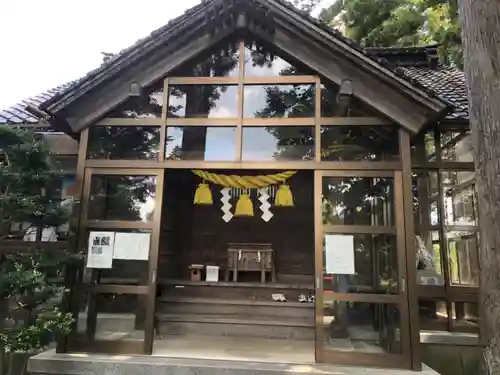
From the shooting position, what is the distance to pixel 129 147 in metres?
5.75

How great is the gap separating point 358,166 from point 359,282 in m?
1.52

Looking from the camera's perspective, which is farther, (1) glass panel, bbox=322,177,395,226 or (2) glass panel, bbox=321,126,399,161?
(2) glass panel, bbox=321,126,399,161

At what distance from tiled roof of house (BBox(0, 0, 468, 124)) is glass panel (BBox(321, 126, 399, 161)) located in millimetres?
780

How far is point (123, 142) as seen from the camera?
5781 mm

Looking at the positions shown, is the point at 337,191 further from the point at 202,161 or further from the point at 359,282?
the point at 202,161

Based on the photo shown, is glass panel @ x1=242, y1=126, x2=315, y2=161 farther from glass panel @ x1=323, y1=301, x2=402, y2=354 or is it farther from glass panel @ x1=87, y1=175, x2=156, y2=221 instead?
glass panel @ x1=323, y1=301, x2=402, y2=354

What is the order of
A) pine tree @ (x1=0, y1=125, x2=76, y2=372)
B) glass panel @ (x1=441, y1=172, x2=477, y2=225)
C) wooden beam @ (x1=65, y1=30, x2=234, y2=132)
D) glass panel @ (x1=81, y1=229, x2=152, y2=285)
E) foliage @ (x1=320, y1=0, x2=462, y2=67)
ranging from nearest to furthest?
pine tree @ (x1=0, y1=125, x2=76, y2=372), glass panel @ (x1=81, y1=229, x2=152, y2=285), wooden beam @ (x1=65, y1=30, x2=234, y2=132), glass panel @ (x1=441, y1=172, x2=477, y2=225), foliage @ (x1=320, y1=0, x2=462, y2=67)

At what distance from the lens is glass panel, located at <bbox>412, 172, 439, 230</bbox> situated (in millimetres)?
6121

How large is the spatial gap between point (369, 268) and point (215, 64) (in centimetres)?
363

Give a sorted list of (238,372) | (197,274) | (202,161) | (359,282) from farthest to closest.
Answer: (197,274), (202,161), (359,282), (238,372)

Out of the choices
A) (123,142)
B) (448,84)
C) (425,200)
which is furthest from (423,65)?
(123,142)

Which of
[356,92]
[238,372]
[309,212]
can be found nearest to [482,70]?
[356,92]

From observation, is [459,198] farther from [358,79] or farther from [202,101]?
[202,101]

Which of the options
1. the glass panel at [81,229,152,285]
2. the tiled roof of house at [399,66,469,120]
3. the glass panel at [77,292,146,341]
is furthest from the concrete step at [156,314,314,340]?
the tiled roof of house at [399,66,469,120]
